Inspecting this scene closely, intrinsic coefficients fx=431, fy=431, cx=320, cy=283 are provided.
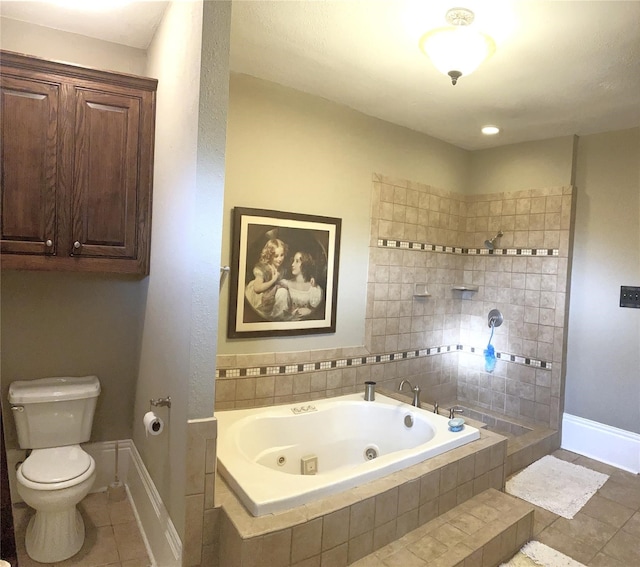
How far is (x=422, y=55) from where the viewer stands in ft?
7.71

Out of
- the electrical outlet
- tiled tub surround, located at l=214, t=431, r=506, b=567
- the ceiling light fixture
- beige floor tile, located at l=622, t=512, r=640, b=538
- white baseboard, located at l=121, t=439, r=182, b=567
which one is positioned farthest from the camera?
the electrical outlet

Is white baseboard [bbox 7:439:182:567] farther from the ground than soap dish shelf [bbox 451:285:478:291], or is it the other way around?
soap dish shelf [bbox 451:285:478:291]

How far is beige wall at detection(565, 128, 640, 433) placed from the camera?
10.8ft

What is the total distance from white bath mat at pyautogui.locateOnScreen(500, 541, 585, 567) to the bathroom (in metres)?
1.49

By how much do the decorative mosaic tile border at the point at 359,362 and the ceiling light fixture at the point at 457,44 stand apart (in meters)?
1.98

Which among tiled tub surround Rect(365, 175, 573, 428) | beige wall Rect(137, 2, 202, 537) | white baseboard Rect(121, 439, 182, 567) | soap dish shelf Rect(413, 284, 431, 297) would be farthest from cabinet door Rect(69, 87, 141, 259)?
soap dish shelf Rect(413, 284, 431, 297)

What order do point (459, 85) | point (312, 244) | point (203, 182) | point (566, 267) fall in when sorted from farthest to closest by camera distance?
point (566, 267) → point (312, 244) → point (459, 85) → point (203, 182)

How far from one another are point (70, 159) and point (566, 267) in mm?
3538

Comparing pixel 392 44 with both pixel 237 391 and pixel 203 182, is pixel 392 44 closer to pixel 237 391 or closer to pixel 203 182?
pixel 203 182

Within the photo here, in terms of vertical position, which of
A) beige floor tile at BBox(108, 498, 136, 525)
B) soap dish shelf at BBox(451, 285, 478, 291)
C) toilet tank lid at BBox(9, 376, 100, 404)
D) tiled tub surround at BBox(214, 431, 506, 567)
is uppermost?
soap dish shelf at BBox(451, 285, 478, 291)

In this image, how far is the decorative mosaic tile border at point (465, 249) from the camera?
3488 millimetres

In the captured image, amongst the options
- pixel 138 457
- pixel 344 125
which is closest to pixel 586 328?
pixel 344 125

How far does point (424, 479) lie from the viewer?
2082 millimetres

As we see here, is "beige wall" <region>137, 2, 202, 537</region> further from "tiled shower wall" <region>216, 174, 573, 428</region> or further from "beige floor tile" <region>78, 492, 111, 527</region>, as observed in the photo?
"tiled shower wall" <region>216, 174, 573, 428</region>
